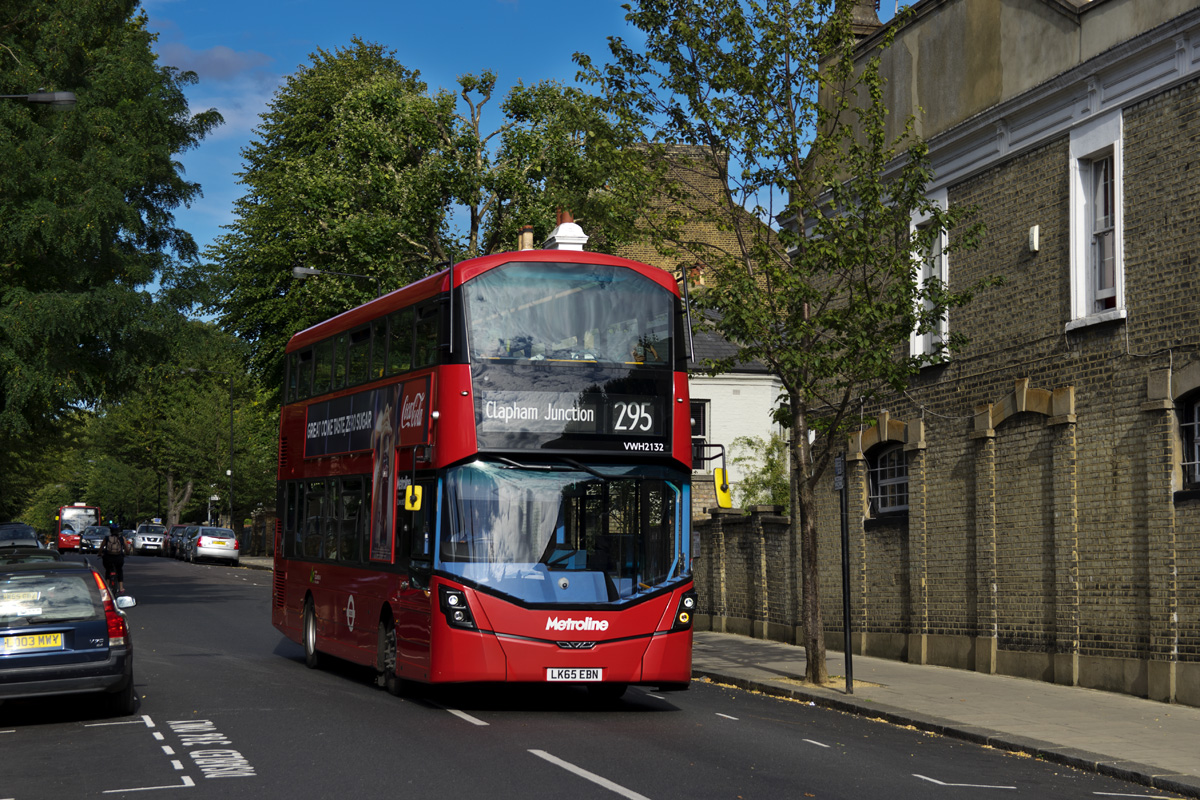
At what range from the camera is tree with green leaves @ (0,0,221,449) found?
1118 inches

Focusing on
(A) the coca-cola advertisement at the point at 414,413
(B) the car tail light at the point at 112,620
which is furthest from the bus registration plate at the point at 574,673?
(B) the car tail light at the point at 112,620

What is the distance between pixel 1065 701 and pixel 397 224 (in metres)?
23.1

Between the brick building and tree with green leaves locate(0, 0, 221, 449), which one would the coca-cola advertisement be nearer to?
the brick building

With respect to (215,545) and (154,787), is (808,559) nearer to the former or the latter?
(154,787)

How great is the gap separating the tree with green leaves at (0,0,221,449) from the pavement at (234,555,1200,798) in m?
15.8

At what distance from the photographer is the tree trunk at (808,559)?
1736 cm

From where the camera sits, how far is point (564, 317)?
13.9 metres

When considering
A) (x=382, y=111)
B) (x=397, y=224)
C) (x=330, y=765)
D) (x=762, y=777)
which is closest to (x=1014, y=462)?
(x=762, y=777)

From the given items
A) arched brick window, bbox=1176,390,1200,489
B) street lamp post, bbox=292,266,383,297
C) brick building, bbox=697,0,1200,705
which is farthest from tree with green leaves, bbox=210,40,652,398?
arched brick window, bbox=1176,390,1200,489

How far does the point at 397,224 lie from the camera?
114ft

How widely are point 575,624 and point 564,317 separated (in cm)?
303

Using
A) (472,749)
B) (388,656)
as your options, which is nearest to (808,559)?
(388,656)

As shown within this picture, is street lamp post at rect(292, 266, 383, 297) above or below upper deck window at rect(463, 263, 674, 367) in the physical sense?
above

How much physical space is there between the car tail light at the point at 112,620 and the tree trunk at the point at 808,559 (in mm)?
8356
